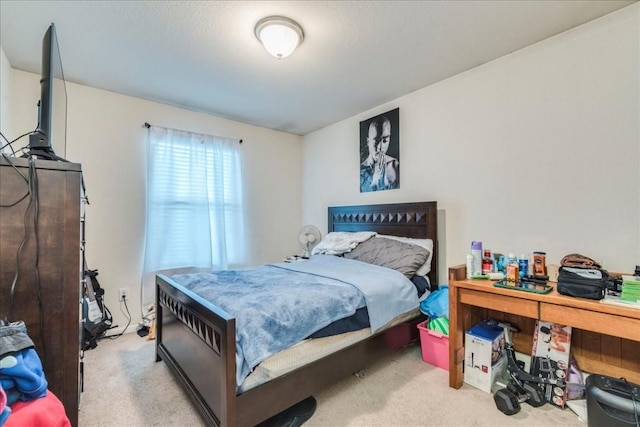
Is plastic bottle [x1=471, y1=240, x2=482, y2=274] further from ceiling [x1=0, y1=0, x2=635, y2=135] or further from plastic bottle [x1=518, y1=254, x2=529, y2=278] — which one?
ceiling [x1=0, y1=0, x2=635, y2=135]

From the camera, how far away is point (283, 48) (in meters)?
1.98

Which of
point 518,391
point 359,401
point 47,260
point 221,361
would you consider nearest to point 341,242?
point 359,401

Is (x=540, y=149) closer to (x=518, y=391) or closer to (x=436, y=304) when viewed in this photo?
(x=436, y=304)

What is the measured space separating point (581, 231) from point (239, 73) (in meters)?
2.92

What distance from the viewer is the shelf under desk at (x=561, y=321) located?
4.64ft

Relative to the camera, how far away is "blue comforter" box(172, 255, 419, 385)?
57.1 inches

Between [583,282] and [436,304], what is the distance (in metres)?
Result: 1.03

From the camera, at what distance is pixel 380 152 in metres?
3.29

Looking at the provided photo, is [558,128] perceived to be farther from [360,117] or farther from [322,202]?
[322,202]

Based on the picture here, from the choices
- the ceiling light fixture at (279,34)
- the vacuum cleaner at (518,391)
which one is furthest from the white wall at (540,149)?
the ceiling light fixture at (279,34)

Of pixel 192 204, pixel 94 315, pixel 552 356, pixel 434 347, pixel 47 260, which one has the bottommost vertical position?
pixel 434 347

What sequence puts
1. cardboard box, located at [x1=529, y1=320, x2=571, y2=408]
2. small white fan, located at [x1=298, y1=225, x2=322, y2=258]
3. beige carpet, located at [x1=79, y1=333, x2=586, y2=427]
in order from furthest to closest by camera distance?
small white fan, located at [x1=298, y1=225, x2=322, y2=258] → cardboard box, located at [x1=529, y1=320, x2=571, y2=408] → beige carpet, located at [x1=79, y1=333, x2=586, y2=427]

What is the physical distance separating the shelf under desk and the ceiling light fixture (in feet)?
6.38

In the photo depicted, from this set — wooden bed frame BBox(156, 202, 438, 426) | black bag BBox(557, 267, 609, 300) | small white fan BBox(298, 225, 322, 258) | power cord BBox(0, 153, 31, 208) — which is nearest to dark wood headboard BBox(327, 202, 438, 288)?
small white fan BBox(298, 225, 322, 258)
